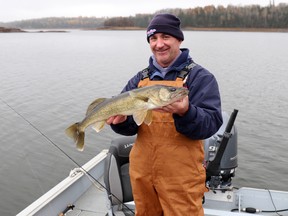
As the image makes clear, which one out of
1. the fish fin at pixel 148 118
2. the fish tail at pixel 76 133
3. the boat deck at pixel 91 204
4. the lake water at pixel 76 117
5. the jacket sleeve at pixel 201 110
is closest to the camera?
the jacket sleeve at pixel 201 110

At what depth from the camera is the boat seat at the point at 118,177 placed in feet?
14.3

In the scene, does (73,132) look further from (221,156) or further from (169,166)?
(221,156)

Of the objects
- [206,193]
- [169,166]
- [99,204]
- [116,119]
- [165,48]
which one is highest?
[165,48]

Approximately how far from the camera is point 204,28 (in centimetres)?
9575

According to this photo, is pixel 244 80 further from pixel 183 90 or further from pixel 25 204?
pixel 183 90

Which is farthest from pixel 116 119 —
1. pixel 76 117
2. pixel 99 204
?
pixel 76 117

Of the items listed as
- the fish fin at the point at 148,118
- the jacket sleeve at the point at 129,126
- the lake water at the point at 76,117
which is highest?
the fish fin at the point at 148,118

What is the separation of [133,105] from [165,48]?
0.60 metres

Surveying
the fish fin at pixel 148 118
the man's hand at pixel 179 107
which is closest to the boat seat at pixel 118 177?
the fish fin at pixel 148 118

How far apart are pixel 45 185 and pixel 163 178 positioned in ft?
19.7

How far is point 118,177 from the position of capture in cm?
437

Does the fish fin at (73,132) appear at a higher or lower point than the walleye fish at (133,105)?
lower

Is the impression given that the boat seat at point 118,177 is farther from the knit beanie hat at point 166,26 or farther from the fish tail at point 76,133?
the knit beanie hat at point 166,26

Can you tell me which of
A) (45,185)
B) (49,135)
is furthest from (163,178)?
(49,135)
